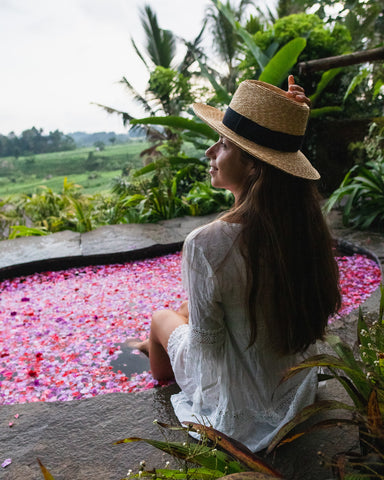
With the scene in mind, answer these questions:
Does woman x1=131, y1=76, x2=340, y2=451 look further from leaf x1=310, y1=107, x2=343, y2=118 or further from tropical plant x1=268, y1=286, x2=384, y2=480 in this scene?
leaf x1=310, y1=107, x2=343, y2=118

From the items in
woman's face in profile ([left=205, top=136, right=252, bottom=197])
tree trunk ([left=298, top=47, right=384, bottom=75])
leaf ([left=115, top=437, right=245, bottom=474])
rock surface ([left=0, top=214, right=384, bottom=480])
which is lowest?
rock surface ([left=0, top=214, right=384, bottom=480])

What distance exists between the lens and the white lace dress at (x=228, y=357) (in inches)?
43.0

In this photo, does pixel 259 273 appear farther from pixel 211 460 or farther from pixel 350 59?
pixel 350 59

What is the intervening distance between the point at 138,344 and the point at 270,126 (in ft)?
4.76

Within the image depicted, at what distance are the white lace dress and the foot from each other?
713 millimetres

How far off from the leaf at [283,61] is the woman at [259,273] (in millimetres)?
3931

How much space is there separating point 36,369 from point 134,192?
3564mm

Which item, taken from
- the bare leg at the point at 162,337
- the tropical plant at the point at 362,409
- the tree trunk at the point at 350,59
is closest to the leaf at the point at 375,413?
the tropical plant at the point at 362,409

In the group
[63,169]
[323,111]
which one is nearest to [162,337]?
[323,111]

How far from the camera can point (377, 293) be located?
2.30 meters

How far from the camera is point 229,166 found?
1201 mm

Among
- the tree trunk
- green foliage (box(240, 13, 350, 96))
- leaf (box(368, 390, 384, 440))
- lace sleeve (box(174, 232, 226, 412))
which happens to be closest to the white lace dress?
lace sleeve (box(174, 232, 226, 412))

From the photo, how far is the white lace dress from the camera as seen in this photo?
1.09m

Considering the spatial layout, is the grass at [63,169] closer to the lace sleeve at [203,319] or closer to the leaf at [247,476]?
the lace sleeve at [203,319]
